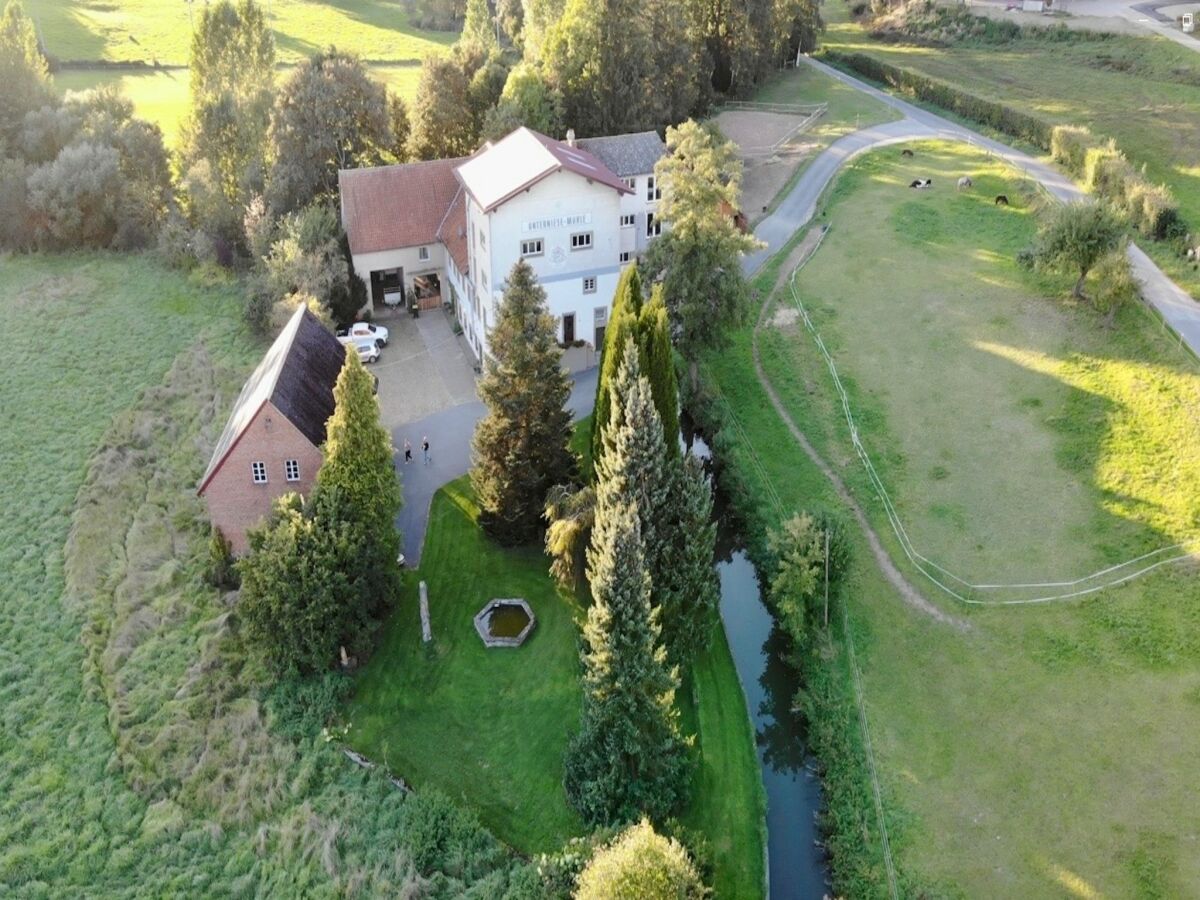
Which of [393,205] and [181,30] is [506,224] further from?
[181,30]

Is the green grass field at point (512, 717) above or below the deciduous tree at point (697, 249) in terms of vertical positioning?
below

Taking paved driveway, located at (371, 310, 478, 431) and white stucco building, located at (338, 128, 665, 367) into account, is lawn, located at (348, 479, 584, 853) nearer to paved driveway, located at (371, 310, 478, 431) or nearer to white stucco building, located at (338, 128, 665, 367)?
paved driveway, located at (371, 310, 478, 431)

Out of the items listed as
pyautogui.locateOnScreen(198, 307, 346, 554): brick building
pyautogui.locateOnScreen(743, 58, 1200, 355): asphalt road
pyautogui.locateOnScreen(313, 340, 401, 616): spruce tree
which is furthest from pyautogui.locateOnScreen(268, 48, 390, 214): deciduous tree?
pyautogui.locateOnScreen(313, 340, 401, 616): spruce tree

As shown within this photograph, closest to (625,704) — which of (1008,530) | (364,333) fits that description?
(1008,530)

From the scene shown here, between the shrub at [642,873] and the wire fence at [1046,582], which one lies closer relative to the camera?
the shrub at [642,873]

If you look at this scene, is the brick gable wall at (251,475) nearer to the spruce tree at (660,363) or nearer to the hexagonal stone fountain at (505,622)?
the hexagonal stone fountain at (505,622)

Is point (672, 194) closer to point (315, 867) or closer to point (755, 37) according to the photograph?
point (315, 867)

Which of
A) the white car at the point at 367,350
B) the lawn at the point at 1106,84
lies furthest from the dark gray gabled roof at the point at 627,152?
the lawn at the point at 1106,84
